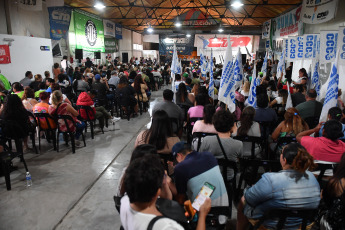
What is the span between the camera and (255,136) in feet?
11.9

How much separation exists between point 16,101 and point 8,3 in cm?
612

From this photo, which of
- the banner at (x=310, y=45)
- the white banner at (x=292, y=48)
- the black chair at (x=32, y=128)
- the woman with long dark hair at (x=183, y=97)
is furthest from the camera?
the white banner at (x=292, y=48)

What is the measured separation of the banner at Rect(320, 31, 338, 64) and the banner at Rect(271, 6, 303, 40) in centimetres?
663

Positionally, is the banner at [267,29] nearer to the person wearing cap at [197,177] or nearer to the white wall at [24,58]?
the white wall at [24,58]

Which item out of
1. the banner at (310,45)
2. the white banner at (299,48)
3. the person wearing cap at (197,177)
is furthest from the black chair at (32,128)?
the banner at (310,45)

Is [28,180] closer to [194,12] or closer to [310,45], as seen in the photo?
[310,45]

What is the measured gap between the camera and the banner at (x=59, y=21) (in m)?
11.1

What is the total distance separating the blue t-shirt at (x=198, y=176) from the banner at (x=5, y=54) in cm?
783

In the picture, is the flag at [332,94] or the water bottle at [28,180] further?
the water bottle at [28,180]

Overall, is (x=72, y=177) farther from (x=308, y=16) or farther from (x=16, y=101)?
(x=308, y=16)

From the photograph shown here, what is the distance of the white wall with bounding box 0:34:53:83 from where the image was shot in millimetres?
8099

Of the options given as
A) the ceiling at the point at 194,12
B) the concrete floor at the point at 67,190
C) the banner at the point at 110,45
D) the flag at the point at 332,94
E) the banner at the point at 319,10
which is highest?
the ceiling at the point at 194,12

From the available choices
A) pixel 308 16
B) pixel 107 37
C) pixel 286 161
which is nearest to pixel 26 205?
pixel 286 161

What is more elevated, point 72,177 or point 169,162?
point 169,162
